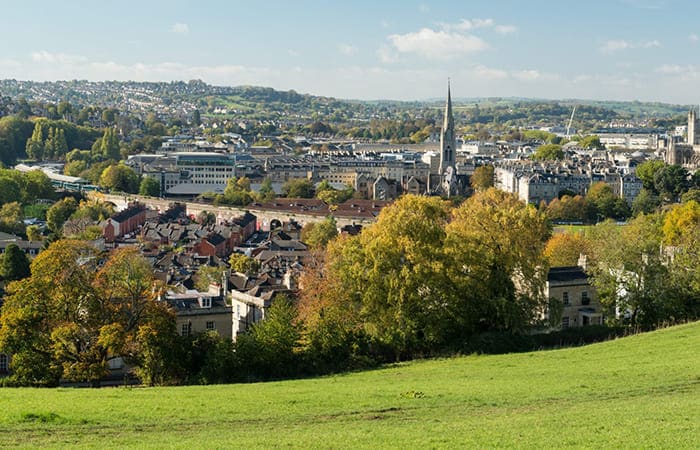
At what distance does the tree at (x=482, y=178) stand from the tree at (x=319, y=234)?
44887 mm

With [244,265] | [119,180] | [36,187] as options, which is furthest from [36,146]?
[244,265]

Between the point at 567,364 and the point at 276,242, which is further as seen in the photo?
the point at 276,242

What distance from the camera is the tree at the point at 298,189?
103938 millimetres

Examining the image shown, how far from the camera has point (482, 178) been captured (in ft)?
376

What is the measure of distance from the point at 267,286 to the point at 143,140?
134779 mm

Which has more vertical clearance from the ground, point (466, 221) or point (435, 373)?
point (466, 221)

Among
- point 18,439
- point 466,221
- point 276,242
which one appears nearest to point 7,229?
point 276,242

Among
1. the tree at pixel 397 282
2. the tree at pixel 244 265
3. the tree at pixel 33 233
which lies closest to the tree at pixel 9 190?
the tree at pixel 33 233

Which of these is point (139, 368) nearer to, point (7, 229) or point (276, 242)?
point (276, 242)

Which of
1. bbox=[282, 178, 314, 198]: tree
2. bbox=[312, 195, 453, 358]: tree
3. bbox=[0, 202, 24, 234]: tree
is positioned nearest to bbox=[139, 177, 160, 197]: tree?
bbox=[282, 178, 314, 198]: tree

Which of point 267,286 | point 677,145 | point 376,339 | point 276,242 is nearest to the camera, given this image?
point 376,339

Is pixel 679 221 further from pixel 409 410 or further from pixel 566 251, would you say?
pixel 409 410

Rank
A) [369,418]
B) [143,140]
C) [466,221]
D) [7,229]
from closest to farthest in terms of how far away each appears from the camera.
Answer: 1. [369,418]
2. [466,221]
3. [7,229]
4. [143,140]

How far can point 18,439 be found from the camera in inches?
614
